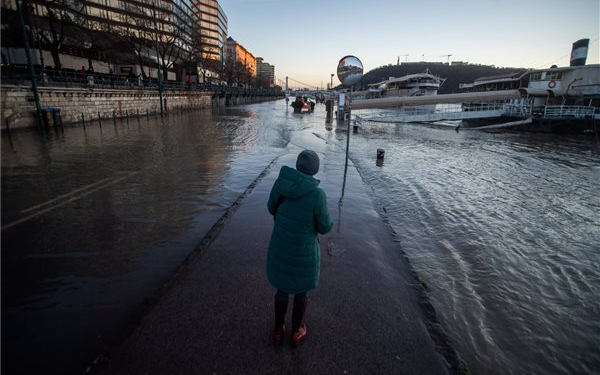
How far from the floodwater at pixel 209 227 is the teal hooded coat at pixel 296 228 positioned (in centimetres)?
184

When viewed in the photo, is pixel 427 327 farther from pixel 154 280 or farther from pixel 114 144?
pixel 114 144

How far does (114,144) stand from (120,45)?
35525 millimetres

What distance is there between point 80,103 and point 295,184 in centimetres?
2711

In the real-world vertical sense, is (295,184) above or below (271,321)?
above

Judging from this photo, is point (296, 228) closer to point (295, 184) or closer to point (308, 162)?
point (295, 184)

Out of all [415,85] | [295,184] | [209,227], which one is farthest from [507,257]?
[415,85]

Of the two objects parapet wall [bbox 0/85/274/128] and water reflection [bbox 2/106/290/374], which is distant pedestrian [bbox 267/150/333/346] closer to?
water reflection [bbox 2/106/290/374]

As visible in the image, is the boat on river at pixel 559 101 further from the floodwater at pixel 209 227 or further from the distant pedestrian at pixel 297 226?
the distant pedestrian at pixel 297 226

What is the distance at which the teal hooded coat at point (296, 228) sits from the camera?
95.9 inches

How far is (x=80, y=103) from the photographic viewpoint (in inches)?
896

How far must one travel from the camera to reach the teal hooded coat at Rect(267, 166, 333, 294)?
2.44 m

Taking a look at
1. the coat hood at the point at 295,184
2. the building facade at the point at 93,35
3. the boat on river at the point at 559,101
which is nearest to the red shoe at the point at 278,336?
the coat hood at the point at 295,184

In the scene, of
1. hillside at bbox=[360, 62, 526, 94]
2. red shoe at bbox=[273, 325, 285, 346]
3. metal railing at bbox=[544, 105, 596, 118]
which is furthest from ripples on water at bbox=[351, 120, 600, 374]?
hillside at bbox=[360, 62, 526, 94]

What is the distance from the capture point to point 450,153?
658 inches
